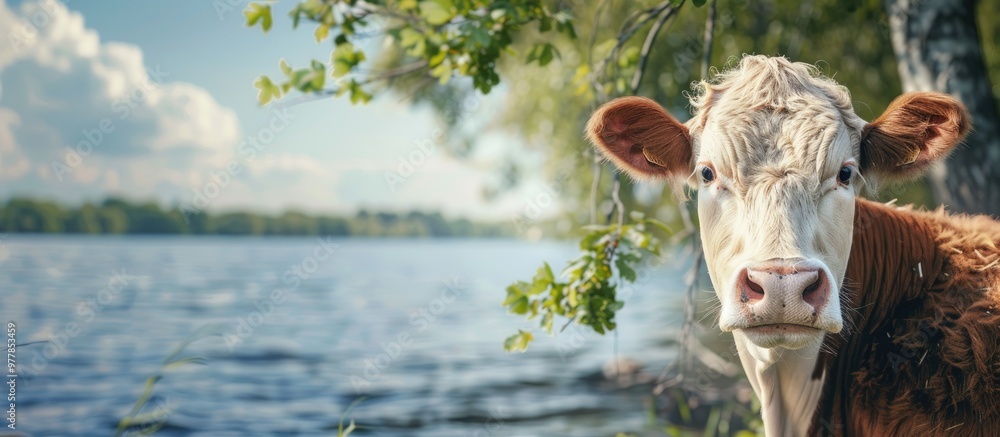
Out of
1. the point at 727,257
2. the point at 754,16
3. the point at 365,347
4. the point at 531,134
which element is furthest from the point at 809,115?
the point at 365,347

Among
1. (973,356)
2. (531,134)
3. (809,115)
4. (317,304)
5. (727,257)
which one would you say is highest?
(317,304)

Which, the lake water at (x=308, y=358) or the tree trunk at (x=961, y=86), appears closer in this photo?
the tree trunk at (x=961, y=86)

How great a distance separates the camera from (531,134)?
1249 cm

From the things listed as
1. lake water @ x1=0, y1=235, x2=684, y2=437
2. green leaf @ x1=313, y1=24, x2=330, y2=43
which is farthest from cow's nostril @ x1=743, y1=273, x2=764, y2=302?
Answer: green leaf @ x1=313, y1=24, x2=330, y2=43

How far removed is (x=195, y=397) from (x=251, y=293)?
24484 mm

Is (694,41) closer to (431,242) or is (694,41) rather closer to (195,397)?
(195,397)

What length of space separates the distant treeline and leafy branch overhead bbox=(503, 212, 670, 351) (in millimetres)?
31993

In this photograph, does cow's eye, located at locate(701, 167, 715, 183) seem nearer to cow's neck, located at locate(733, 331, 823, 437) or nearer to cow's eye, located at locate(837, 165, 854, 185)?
cow's eye, located at locate(837, 165, 854, 185)

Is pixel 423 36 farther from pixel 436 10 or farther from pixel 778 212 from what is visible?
pixel 778 212

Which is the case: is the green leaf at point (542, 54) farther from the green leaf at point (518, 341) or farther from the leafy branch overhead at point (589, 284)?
the green leaf at point (518, 341)

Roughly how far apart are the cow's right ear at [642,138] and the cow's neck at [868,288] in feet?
2.40

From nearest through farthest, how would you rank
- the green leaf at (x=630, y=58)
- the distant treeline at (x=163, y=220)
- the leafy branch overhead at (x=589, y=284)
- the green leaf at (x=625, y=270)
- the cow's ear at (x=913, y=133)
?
the cow's ear at (x=913, y=133) < the green leaf at (x=625, y=270) < the leafy branch overhead at (x=589, y=284) < the green leaf at (x=630, y=58) < the distant treeline at (x=163, y=220)

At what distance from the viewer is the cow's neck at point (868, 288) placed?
122 inches

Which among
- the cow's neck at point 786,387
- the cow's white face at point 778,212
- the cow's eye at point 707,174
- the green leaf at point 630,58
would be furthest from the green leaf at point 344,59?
the cow's neck at point 786,387
